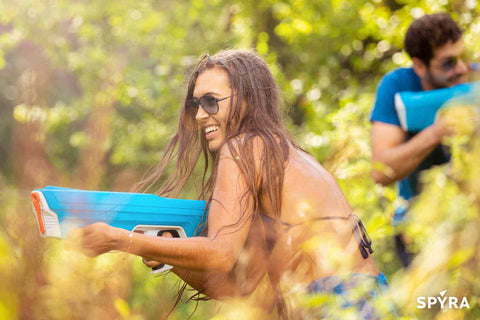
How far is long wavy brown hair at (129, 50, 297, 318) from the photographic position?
1.80 meters

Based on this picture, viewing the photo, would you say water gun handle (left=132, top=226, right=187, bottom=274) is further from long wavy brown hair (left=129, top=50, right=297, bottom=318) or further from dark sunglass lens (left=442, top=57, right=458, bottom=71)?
dark sunglass lens (left=442, top=57, right=458, bottom=71)

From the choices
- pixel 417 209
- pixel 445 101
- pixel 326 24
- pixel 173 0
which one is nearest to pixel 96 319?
pixel 417 209

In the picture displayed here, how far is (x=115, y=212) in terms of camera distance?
1.73 meters

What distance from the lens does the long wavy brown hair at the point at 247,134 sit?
1.80 meters

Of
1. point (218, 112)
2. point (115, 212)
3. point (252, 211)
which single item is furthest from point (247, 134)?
point (115, 212)

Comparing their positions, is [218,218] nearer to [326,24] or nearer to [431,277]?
[431,277]

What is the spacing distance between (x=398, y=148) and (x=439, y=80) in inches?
16.6

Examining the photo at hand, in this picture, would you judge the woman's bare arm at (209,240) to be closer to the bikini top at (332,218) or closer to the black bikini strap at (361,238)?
the bikini top at (332,218)

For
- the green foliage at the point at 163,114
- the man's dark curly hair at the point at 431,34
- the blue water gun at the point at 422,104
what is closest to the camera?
the green foliage at the point at 163,114

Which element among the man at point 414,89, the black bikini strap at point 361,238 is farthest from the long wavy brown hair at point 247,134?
the man at point 414,89

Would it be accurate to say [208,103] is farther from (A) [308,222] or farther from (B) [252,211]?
(A) [308,222]

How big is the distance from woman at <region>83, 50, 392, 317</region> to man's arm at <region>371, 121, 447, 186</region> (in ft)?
2.30

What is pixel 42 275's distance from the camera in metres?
1.22

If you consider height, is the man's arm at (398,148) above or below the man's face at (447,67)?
below
